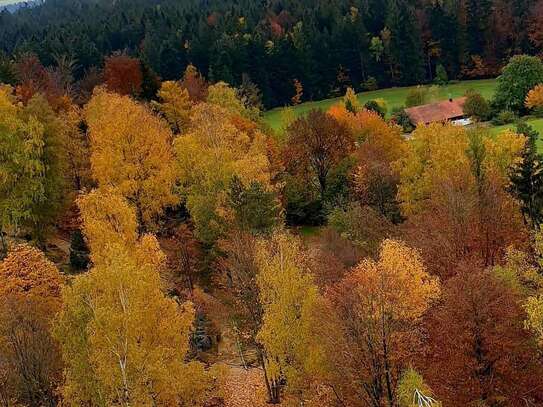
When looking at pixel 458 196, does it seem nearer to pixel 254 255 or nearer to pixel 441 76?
pixel 254 255

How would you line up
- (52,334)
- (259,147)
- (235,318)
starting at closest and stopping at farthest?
(52,334)
(235,318)
(259,147)

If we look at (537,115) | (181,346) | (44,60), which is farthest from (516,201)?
(44,60)

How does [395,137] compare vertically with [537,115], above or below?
above

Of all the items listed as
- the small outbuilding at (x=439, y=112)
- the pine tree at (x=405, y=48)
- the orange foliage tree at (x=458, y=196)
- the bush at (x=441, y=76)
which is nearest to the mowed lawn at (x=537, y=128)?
the small outbuilding at (x=439, y=112)

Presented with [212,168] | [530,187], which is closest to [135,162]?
[212,168]

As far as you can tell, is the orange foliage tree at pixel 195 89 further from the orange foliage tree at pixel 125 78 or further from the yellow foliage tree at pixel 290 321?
the yellow foliage tree at pixel 290 321

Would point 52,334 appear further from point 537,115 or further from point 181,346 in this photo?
point 537,115
